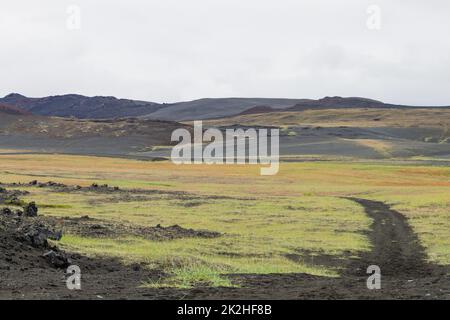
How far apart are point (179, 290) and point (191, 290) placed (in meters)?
0.32

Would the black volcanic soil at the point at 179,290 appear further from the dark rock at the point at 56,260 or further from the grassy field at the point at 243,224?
the grassy field at the point at 243,224

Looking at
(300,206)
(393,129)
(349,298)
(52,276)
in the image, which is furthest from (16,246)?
Answer: (393,129)

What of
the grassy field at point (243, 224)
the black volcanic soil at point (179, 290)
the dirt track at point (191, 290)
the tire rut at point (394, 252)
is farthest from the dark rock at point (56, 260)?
the tire rut at point (394, 252)

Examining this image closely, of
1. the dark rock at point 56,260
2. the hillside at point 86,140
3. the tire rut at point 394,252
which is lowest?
the tire rut at point 394,252

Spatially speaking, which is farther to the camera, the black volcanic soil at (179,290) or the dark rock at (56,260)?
the dark rock at (56,260)

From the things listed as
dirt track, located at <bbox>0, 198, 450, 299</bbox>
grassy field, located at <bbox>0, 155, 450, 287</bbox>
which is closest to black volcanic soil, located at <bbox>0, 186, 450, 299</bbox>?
dirt track, located at <bbox>0, 198, 450, 299</bbox>

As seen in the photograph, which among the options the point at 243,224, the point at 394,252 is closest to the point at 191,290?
the point at 394,252

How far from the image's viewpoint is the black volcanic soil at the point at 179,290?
13680 millimetres

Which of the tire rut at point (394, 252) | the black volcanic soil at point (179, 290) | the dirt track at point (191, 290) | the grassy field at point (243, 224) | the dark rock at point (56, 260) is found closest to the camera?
the dirt track at point (191, 290)

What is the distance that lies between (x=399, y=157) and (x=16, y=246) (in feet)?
418

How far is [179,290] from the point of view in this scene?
14477 mm

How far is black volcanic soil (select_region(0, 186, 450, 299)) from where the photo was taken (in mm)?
13680

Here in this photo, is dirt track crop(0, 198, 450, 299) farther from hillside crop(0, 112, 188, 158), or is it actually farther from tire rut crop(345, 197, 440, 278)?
hillside crop(0, 112, 188, 158)

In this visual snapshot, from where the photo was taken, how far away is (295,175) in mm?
92188
